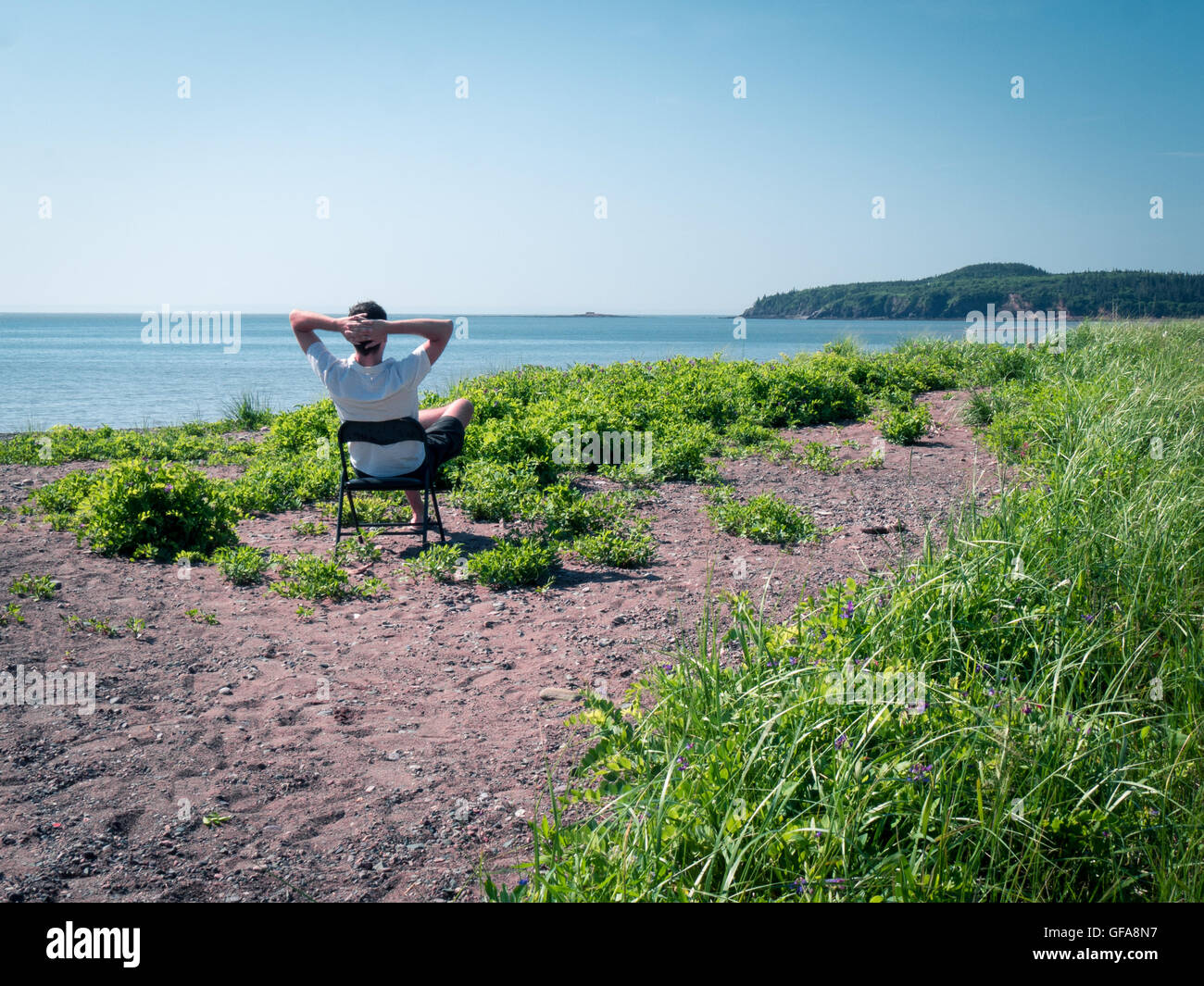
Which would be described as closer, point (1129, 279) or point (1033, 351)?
point (1033, 351)

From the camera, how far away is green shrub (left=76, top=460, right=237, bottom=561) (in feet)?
19.9

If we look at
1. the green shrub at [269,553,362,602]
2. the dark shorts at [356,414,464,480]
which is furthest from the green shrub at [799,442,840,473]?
the green shrub at [269,553,362,602]

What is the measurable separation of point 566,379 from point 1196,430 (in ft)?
28.7

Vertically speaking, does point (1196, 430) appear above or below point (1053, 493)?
above

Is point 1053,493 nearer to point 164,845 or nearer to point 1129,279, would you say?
point 164,845

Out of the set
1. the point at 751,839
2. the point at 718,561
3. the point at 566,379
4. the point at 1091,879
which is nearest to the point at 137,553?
the point at 718,561

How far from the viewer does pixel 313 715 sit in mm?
3756

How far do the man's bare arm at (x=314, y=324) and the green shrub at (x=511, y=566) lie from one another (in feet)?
6.90

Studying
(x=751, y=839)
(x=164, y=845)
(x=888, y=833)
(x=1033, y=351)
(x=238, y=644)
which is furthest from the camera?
(x=1033, y=351)

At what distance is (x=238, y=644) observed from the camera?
459 centimetres

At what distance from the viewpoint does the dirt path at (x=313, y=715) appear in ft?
8.89

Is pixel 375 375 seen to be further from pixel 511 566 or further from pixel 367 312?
pixel 511 566

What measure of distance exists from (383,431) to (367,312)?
3.29 ft

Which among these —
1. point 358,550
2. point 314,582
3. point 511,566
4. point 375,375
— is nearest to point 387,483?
point 358,550
